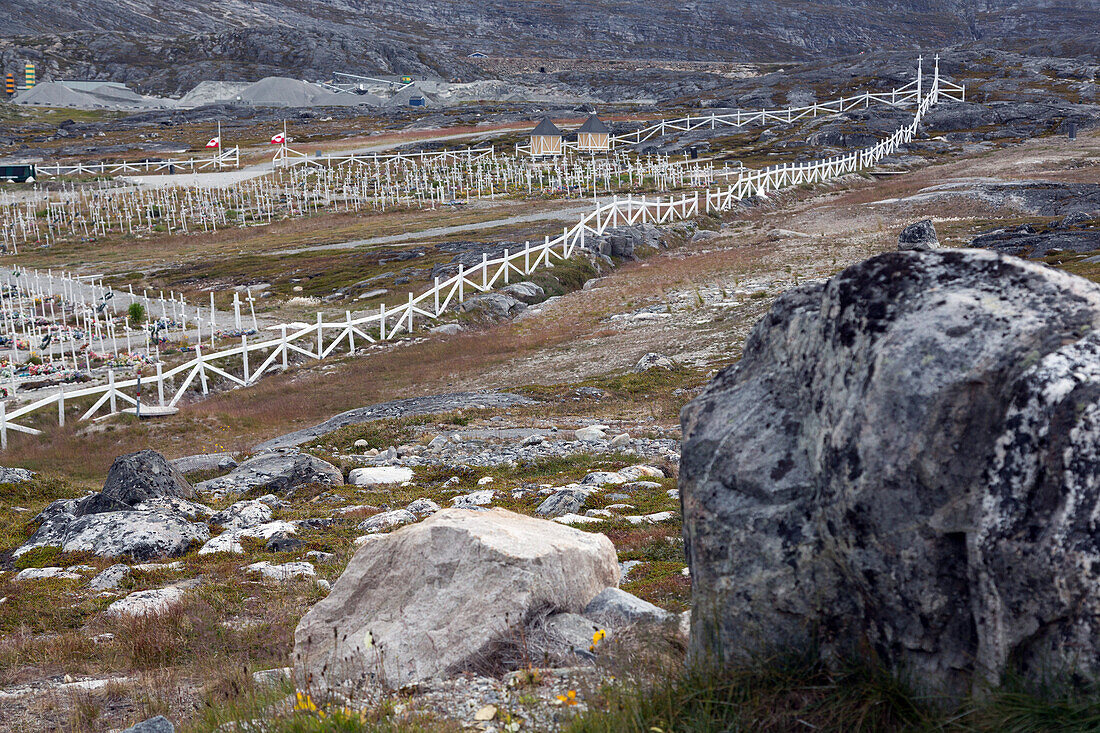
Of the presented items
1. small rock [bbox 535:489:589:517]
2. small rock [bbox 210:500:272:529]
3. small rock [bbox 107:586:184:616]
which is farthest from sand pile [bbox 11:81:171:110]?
small rock [bbox 107:586:184:616]

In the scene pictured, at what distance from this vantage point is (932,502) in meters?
3.87

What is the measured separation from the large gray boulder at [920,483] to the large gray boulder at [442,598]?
1552 millimetres

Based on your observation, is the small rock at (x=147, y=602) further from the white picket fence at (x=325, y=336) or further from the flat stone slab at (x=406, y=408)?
the white picket fence at (x=325, y=336)

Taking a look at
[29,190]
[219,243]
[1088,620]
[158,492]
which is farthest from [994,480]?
[29,190]

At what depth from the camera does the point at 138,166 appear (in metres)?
114

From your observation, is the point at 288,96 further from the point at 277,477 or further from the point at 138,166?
the point at 277,477

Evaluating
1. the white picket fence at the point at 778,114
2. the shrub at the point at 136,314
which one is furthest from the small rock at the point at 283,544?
the white picket fence at the point at 778,114

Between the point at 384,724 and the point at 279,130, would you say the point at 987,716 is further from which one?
the point at 279,130

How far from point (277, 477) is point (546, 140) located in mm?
98836

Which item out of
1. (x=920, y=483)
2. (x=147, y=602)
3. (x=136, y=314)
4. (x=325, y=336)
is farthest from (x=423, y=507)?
(x=136, y=314)

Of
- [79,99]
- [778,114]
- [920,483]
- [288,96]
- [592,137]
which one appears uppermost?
[79,99]

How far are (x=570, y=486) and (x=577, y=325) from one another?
18.9m

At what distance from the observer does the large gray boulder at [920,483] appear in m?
3.58

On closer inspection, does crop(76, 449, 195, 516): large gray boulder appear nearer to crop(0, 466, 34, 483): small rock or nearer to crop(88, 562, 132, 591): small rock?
crop(88, 562, 132, 591): small rock
